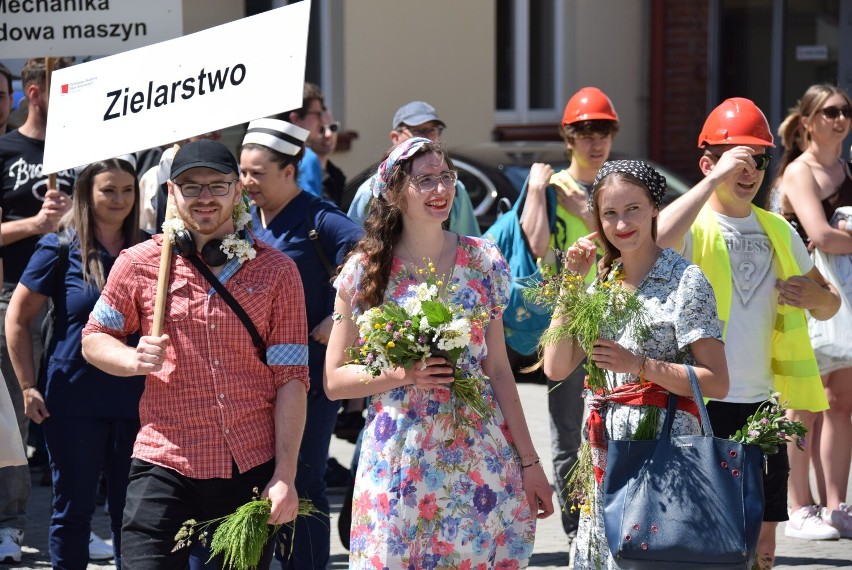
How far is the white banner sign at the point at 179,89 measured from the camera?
183 inches

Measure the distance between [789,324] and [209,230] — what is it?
244 centimetres

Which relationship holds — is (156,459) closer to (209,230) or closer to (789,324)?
(209,230)

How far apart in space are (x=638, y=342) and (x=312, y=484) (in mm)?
1930

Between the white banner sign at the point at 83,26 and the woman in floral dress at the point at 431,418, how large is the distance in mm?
1816

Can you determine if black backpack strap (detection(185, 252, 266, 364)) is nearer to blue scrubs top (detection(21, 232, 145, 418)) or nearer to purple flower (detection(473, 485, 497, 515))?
purple flower (detection(473, 485, 497, 515))

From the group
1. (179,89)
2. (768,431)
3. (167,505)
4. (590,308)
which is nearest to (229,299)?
(167,505)

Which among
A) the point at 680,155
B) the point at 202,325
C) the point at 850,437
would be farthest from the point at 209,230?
the point at 680,155

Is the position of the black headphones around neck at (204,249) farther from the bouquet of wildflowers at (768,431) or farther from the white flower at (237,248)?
the bouquet of wildflowers at (768,431)

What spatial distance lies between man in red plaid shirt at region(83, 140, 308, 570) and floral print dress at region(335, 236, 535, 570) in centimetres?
26

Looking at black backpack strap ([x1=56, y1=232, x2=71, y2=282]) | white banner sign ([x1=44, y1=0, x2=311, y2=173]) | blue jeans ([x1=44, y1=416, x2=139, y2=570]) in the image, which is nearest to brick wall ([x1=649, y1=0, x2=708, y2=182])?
black backpack strap ([x1=56, y1=232, x2=71, y2=282])

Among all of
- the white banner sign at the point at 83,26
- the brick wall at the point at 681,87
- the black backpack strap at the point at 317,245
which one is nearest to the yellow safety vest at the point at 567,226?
the black backpack strap at the point at 317,245

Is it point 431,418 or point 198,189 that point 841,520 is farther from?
point 198,189

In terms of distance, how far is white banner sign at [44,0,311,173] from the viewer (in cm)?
464

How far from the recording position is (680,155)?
16297mm
